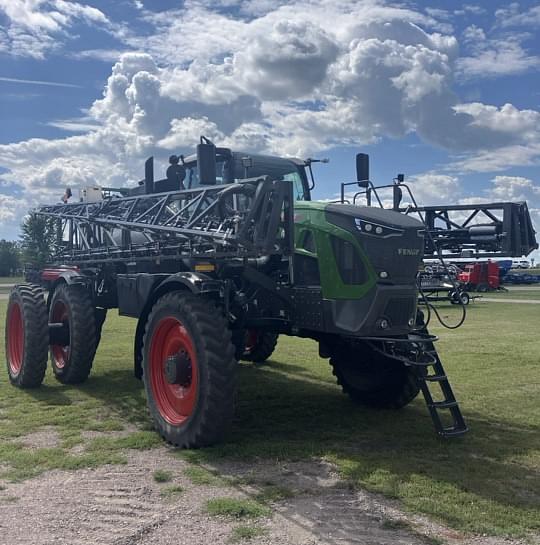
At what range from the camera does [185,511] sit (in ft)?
13.9

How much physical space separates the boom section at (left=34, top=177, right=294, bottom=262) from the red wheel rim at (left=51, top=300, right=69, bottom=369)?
0.84m

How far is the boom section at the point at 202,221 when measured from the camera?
570cm

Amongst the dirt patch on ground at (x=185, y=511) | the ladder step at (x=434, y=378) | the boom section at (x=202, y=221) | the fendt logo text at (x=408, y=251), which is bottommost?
the dirt patch on ground at (x=185, y=511)

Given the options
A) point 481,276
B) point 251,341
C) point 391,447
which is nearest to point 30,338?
point 251,341

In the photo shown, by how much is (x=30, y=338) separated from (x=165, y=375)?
2969 mm

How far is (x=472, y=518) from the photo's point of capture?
413cm

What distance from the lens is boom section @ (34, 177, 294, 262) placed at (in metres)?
5.70

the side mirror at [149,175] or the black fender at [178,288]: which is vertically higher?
the side mirror at [149,175]

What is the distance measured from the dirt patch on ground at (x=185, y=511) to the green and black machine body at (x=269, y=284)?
0.78 meters

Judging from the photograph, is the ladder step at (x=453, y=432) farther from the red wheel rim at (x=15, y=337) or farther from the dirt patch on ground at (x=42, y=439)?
the red wheel rim at (x=15, y=337)

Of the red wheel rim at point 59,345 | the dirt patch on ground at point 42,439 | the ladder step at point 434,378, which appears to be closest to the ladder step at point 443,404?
the ladder step at point 434,378

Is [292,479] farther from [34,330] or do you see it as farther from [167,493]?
[34,330]

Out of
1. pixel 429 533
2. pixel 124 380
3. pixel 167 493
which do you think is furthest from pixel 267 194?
pixel 124 380

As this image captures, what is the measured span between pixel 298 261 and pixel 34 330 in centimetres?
401
